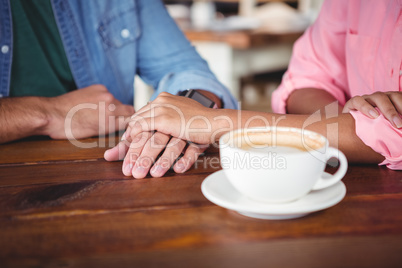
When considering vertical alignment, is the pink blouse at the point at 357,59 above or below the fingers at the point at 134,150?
above

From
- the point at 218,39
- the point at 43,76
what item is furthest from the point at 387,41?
the point at 218,39

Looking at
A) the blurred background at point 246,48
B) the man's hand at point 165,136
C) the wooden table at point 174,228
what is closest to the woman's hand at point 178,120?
the man's hand at point 165,136

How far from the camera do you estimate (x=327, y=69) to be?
3.83 feet

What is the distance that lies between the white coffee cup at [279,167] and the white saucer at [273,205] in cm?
1

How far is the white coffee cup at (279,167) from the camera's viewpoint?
493 mm

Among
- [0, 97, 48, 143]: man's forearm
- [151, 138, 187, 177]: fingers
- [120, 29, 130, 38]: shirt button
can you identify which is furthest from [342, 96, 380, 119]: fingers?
[120, 29, 130, 38]: shirt button

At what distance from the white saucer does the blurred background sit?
2109mm

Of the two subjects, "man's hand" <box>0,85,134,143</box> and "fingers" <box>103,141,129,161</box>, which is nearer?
"fingers" <box>103,141,129,161</box>

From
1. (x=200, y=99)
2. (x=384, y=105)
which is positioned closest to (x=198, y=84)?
(x=200, y=99)

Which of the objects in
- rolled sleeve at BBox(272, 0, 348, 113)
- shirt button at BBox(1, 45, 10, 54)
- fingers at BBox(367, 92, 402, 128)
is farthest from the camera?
shirt button at BBox(1, 45, 10, 54)

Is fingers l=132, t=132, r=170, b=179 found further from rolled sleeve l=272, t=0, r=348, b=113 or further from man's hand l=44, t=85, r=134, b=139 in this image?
rolled sleeve l=272, t=0, r=348, b=113

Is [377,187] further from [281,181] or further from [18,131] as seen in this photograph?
[18,131]

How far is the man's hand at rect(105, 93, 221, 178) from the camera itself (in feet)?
2.48

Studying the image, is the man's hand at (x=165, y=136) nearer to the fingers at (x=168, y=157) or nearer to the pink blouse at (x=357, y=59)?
the fingers at (x=168, y=157)
